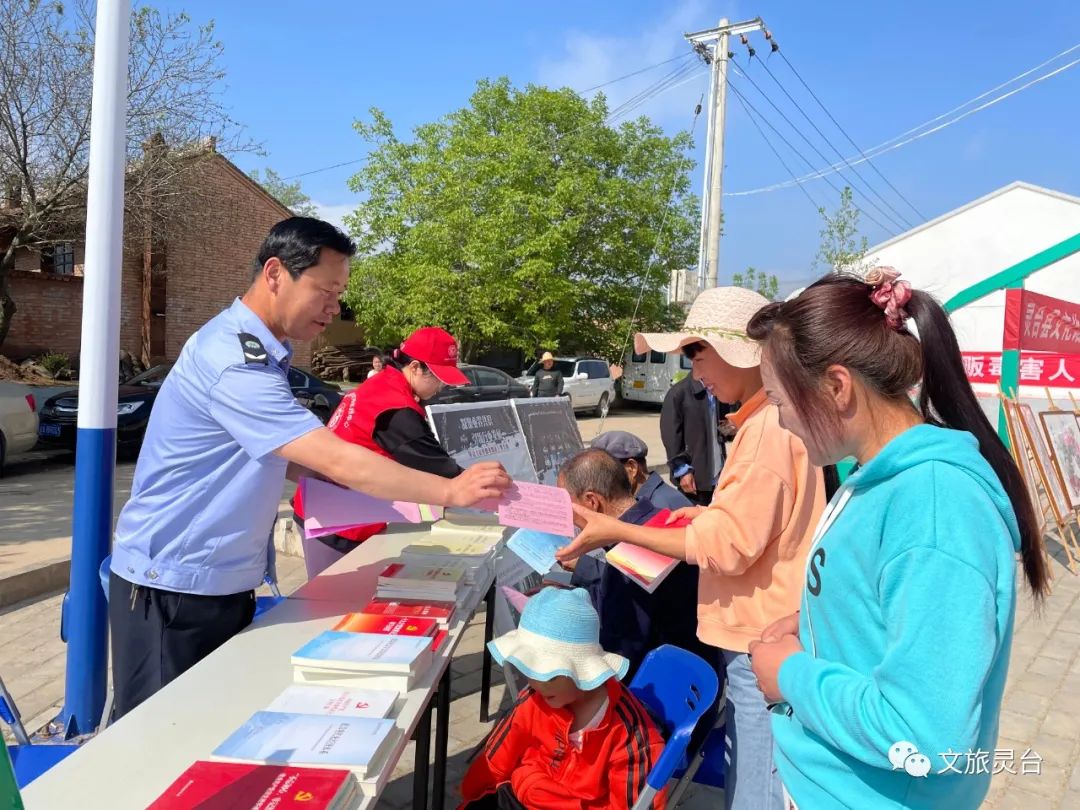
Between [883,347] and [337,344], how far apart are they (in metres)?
29.7

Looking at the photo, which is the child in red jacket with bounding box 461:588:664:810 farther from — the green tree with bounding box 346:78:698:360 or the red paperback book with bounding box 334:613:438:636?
the green tree with bounding box 346:78:698:360

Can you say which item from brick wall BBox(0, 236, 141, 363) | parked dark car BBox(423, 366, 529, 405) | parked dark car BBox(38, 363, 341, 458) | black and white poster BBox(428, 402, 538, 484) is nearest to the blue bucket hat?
black and white poster BBox(428, 402, 538, 484)

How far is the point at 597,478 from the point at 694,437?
3.52 metres

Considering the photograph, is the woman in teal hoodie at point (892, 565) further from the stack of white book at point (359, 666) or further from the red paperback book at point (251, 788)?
the stack of white book at point (359, 666)

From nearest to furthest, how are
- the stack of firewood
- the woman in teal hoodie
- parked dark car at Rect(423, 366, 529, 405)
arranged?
the woman in teal hoodie < parked dark car at Rect(423, 366, 529, 405) < the stack of firewood

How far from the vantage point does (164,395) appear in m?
2.04

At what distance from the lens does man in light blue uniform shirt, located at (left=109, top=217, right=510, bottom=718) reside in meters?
1.89

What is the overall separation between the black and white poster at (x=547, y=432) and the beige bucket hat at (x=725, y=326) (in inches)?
113

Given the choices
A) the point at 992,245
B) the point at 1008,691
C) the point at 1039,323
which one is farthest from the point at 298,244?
the point at 992,245

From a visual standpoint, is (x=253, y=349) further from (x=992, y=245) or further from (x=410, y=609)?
(x=992, y=245)

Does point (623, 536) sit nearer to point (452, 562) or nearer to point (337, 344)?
point (452, 562)

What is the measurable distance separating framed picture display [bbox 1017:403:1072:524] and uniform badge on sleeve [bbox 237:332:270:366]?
25.4ft

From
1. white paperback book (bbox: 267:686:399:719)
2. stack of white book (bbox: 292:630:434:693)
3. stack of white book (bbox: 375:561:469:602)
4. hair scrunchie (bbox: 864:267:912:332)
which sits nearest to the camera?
hair scrunchie (bbox: 864:267:912:332)

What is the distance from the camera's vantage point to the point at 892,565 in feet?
3.44
